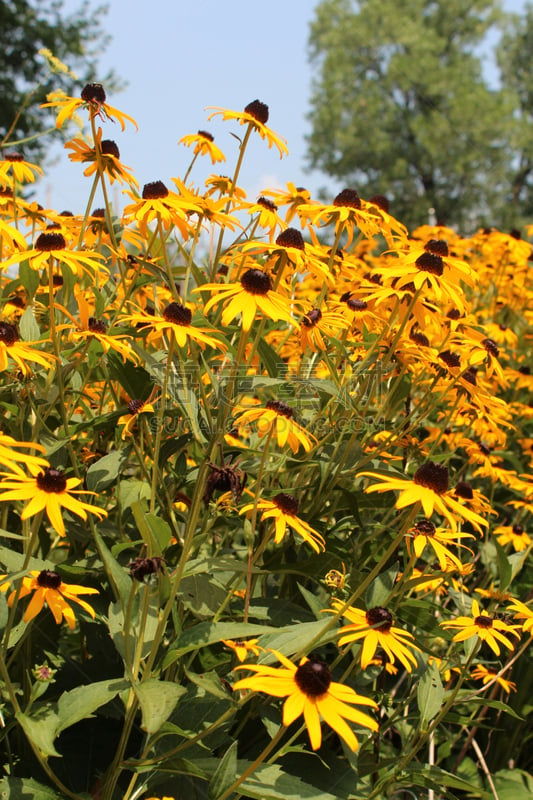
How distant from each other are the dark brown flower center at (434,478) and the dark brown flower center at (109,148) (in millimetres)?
1222

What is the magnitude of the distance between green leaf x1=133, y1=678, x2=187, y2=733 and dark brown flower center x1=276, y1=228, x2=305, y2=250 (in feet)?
3.58

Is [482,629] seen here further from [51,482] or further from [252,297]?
[51,482]

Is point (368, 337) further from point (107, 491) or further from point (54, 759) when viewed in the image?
point (54, 759)

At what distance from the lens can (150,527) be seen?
1.35 metres

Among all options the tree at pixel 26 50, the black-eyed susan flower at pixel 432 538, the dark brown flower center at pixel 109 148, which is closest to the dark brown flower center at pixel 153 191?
the dark brown flower center at pixel 109 148

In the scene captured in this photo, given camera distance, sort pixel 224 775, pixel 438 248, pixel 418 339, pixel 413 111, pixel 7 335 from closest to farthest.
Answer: pixel 224 775, pixel 7 335, pixel 438 248, pixel 418 339, pixel 413 111

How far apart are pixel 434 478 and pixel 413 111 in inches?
1157

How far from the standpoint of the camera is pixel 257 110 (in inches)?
82.4

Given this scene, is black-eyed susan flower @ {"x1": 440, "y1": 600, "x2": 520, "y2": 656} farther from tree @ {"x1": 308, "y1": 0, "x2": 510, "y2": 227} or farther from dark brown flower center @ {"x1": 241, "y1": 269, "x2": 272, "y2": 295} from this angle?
tree @ {"x1": 308, "y1": 0, "x2": 510, "y2": 227}

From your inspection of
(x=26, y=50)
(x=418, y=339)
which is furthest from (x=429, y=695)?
(x=26, y=50)

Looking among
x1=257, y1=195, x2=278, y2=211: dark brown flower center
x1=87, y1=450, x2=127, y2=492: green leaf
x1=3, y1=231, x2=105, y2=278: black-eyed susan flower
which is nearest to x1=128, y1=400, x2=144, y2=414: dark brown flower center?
x1=87, y1=450, x2=127, y2=492: green leaf

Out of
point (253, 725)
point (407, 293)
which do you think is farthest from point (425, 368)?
point (253, 725)

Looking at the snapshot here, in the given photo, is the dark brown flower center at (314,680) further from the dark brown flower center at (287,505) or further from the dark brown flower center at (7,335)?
the dark brown flower center at (7,335)

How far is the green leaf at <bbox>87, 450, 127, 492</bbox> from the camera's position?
174 cm
